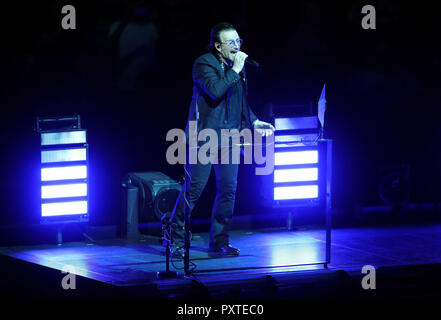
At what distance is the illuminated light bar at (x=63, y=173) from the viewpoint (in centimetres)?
875

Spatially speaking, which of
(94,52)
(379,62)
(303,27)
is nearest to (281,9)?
(303,27)

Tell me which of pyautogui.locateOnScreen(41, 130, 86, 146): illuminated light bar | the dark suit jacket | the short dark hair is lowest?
pyautogui.locateOnScreen(41, 130, 86, 146): illuminated light bar

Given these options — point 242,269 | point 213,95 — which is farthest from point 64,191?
point 242,269

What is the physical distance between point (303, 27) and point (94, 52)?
2.08m

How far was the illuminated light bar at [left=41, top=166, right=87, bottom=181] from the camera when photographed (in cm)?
875

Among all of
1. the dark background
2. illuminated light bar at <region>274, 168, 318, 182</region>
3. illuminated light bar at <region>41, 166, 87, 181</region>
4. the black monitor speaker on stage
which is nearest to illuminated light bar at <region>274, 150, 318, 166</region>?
illuminated light bar at <region>274, 168, 318, 182</region>

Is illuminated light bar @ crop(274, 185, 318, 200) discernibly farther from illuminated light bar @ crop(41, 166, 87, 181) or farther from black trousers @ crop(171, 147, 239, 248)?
illuminated light bar @ crop(41, 166, 87, 181)

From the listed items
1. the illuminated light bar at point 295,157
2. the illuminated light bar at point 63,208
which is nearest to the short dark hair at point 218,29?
the illuminated light bar at point 295,157

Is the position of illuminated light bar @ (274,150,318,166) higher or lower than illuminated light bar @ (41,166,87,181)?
higher

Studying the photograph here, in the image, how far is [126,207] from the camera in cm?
902

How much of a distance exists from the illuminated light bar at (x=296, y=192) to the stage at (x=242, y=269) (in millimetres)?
575

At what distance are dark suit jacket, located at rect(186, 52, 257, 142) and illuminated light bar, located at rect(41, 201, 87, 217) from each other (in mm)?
1492

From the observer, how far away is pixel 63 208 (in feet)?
28.9
